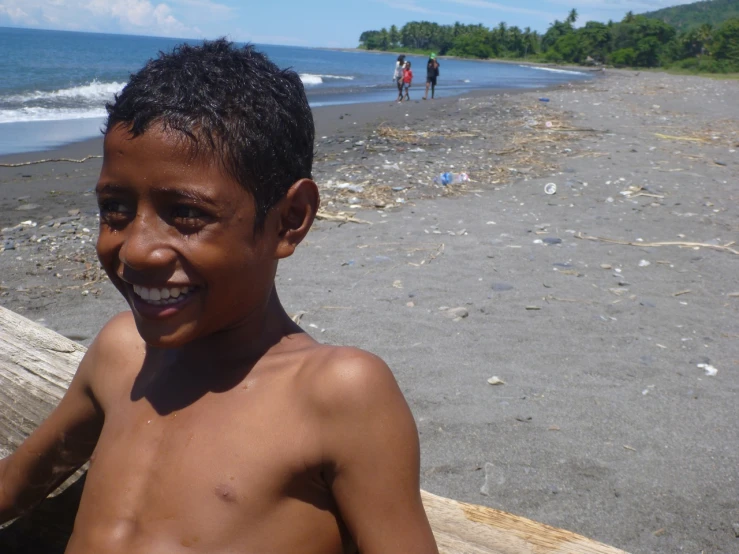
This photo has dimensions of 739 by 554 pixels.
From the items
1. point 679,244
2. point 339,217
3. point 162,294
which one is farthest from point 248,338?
point 339,217

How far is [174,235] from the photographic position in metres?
1.22

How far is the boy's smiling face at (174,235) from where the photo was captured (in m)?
1.20

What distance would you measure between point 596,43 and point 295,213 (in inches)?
3953

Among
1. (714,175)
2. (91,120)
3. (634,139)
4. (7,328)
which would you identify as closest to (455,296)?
(7,328)

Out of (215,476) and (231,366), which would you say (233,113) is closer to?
(231,366)

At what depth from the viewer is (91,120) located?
55.2ft

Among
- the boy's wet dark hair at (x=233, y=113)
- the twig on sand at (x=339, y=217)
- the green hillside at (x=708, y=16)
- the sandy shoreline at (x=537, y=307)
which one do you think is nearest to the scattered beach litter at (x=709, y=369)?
the sandy shoreline at (x=537, y=307)

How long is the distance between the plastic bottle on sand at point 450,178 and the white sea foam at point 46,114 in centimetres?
1155

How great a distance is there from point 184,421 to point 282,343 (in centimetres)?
23

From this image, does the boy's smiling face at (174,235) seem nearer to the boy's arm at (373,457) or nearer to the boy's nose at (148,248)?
the boy's nose at (148,248)

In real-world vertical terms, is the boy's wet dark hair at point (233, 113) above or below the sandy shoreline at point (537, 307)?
above

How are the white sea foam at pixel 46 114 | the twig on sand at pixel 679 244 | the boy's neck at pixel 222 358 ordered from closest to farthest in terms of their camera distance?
the boy's neck at pixel 222 358, the twig on sand at pixel 679 244, the white sea foam at pixel 46 114

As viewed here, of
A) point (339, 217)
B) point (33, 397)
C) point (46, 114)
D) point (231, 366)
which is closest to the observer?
point (231, 366)

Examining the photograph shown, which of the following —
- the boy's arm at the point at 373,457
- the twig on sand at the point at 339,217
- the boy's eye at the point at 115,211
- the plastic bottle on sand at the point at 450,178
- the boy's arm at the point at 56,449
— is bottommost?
the twig on sand at the point at 339,217
